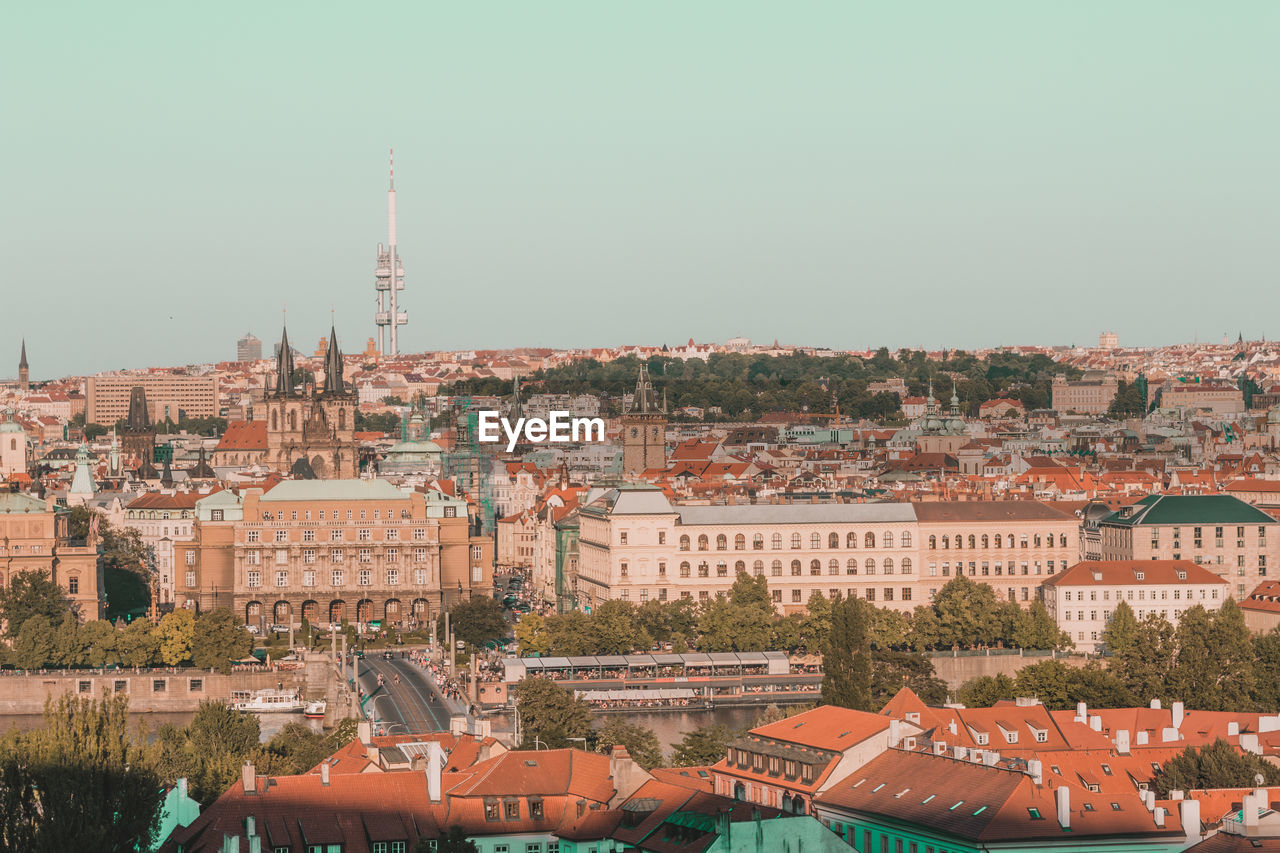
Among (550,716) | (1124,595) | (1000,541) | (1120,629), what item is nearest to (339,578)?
(1000,541)

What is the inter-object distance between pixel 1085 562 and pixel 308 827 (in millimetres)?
55420

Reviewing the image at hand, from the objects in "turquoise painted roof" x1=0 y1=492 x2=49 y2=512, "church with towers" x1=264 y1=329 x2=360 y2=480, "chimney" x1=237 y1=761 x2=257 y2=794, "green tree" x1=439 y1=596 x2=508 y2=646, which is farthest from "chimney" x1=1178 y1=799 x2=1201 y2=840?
"church with towers" x1=264 y1=329 x2=360 y2=480

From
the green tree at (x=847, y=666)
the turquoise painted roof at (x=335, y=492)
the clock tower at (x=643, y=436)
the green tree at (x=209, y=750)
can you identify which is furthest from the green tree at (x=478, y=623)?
the clock tower at (x=643, y=436)

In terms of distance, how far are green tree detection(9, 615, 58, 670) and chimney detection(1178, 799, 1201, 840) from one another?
163 feet

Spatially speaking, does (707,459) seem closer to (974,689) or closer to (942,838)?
(974,689)

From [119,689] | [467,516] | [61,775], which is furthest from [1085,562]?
[61,775]

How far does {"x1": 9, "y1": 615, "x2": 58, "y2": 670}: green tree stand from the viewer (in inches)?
3233

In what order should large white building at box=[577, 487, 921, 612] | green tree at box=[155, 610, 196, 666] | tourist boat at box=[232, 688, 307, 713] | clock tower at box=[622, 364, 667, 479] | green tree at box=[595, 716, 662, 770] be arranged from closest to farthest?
green tree at box=[595, 716, 662, 770], tourist boat at box=[232, 688, 307, 713], green tree at box=[155, 610, 196, 666], large white building at box=[577, 487, 921, 612], clock tower at box=[622, 364, 667, 479]

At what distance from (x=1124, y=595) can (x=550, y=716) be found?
32757mm

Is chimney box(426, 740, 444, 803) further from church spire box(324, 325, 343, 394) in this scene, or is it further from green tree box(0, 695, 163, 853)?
church spire box(324, 325, 343, 394)

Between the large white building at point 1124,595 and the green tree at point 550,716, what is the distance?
28504mm

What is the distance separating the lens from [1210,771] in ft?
152

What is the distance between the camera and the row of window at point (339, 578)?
3895 inches

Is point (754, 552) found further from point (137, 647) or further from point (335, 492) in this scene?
point (137, 647)
